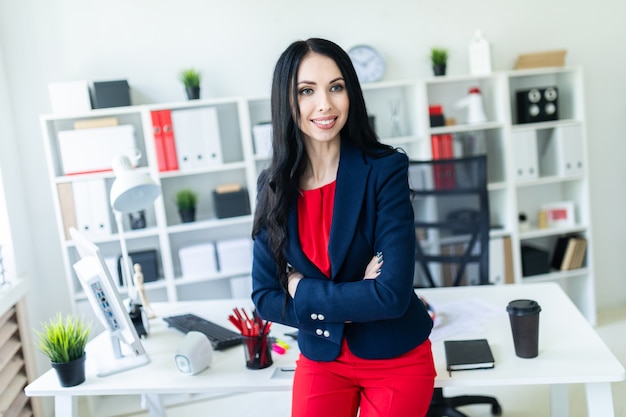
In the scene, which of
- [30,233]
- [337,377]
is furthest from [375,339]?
[30,233]

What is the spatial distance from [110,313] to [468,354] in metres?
1.10

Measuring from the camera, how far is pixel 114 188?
80.9 inches

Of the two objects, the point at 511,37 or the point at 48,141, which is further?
the point at 511,37

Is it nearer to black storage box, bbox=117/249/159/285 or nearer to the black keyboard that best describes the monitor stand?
the black keyboard

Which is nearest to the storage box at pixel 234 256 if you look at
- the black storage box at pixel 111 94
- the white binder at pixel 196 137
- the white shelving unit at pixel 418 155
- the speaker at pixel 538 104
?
the white shelving unit at pixel 418 155

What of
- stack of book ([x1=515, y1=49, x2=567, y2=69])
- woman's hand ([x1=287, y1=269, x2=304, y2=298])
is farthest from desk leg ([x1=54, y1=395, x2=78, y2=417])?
stack of book ([x1=515, y1=49, x2=567, y2=69])

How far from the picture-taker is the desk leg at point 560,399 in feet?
7.44

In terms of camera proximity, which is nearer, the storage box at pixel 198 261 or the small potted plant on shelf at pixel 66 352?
the small potted plant on shelf at pixel 66 352

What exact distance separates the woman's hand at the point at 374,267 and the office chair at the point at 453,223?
1236 millimetres

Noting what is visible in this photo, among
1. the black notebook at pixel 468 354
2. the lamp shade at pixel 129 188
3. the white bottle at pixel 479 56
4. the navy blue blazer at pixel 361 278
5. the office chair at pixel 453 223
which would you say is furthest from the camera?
the white bottle at pixel 479 56

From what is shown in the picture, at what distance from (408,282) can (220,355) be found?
2.34 ft

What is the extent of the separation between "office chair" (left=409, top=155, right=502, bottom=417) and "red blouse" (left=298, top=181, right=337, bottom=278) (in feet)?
3.88

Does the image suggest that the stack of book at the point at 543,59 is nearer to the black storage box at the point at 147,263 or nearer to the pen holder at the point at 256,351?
the black storage box at the point at 147,263

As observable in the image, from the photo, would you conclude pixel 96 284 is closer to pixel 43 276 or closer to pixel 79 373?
pixel 79 373
